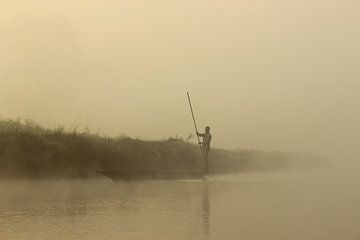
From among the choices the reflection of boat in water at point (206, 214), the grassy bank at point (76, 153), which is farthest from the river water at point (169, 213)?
the grassy bank at point (76, 153)

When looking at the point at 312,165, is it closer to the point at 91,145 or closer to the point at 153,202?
Result: the point at 91,145

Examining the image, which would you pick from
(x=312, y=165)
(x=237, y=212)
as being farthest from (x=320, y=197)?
(x=312, y=165)

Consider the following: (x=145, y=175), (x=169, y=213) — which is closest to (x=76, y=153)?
(x=145, y=175)

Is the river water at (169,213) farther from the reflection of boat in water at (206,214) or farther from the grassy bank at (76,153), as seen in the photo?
the grassy bank at (76,153)

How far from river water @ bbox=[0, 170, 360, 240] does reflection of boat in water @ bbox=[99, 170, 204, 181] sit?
2.40 meters

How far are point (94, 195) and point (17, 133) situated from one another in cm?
623

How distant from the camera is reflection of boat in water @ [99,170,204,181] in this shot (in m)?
19.3

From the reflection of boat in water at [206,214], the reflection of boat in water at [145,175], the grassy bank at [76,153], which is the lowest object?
the reflection of boat in water at [206,214]

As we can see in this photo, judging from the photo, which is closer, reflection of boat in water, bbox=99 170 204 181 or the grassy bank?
the grassy bank

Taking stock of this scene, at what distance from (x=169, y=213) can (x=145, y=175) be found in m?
9.09

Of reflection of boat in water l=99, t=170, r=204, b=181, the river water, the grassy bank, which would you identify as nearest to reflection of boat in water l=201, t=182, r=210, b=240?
the river water

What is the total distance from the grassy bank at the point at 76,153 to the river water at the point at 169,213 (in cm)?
170

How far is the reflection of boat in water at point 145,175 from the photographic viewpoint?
19297 millimetres

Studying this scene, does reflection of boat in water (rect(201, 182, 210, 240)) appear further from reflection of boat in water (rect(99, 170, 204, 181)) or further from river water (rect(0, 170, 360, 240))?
reflection of boat in water (rect(99, 170, 204, 181))
